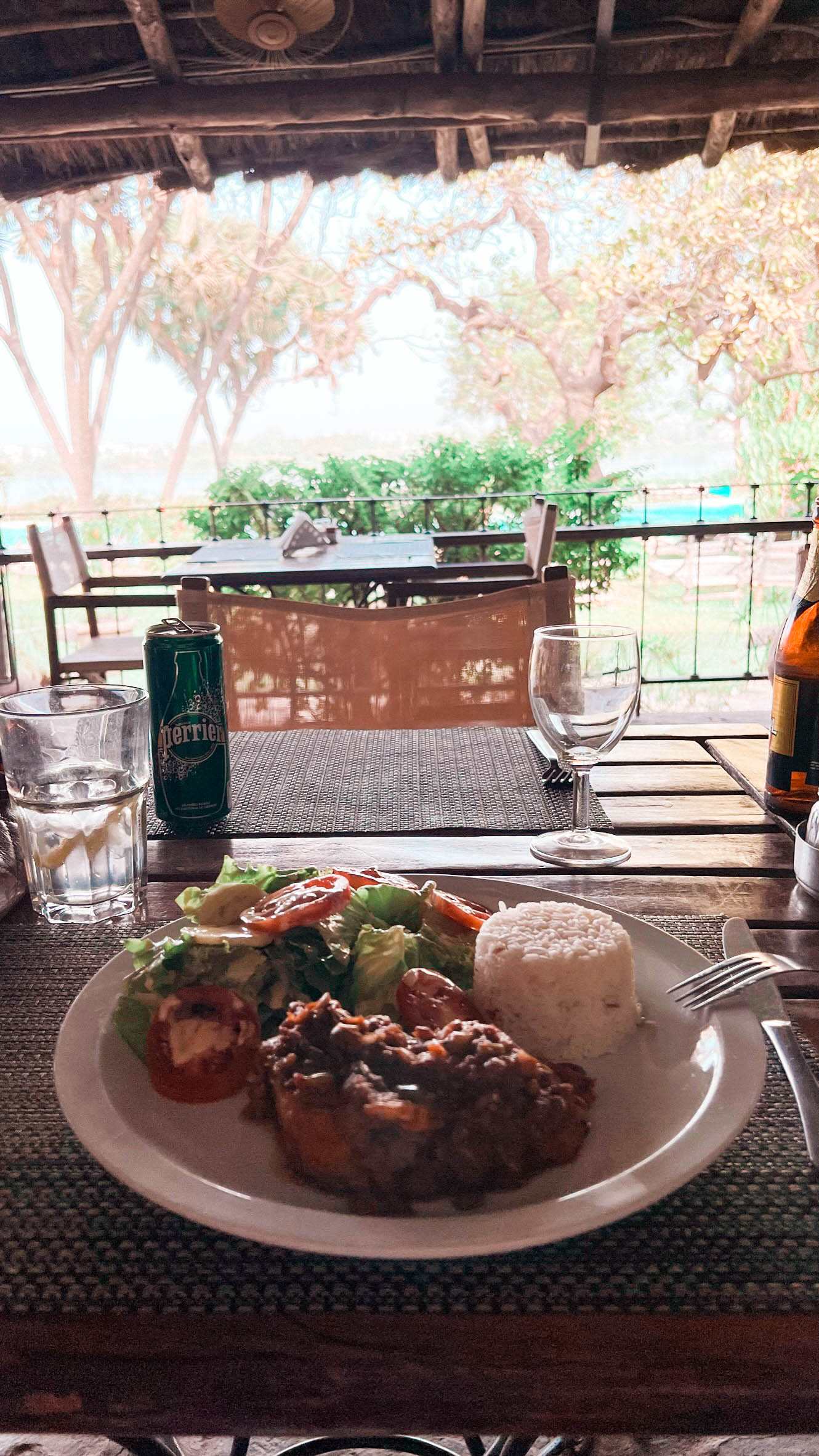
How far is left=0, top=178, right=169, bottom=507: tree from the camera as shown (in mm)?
13797

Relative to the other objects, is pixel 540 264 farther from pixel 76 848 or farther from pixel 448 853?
pixel 76 848

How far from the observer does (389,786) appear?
1.15m

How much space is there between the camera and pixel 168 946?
1.97ft

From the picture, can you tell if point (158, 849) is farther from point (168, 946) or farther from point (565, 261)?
point (565, 261)

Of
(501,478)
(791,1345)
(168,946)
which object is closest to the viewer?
(791,1345)

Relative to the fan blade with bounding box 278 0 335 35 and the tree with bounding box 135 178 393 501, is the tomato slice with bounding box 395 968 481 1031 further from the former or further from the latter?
the tree with bounding box 135 178 393 501

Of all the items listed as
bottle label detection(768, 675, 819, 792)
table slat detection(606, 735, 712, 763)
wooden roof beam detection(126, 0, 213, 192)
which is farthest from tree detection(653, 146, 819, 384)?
bottle label detection(768, 675, 819, 792)

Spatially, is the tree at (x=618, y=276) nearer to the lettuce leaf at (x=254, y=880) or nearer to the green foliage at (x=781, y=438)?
the green foliage at (x=781, y=438)

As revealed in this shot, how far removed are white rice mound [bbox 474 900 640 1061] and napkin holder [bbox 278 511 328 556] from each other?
3.53 m

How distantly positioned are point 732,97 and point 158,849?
4.50 m

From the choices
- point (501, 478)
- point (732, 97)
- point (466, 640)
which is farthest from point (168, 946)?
point (501, 478)

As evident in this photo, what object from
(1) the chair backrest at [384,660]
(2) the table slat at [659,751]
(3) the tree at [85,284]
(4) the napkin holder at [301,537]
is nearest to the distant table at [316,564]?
(4) the napkin holder at [301,537]

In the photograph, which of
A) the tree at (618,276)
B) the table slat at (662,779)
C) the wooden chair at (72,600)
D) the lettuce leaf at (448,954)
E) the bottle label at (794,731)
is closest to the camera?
the lettuce leaf at (448,954)

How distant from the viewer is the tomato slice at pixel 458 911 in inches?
26.5
